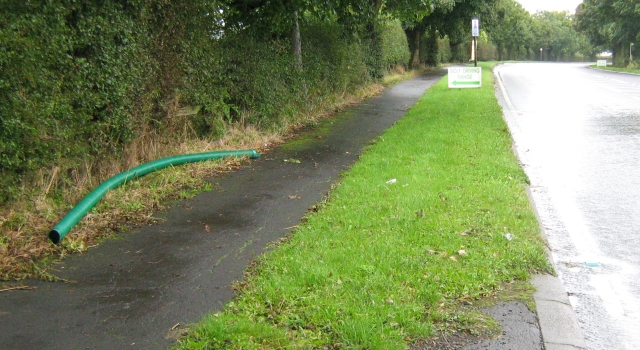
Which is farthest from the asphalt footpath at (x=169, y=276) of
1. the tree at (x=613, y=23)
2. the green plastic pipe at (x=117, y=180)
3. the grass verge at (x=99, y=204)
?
the tree at (x=613, y=23)

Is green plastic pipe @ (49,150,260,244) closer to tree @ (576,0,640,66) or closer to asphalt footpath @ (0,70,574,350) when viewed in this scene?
asphalt footpath @ (0,70,574,350)

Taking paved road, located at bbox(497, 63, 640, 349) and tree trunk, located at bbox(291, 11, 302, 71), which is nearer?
paved road, located at bbox(497, 63, 640, 349)

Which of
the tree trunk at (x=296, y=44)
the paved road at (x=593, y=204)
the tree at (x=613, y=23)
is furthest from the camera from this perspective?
the tree at (x=613, y=23)

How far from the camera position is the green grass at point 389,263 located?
3.99 meters

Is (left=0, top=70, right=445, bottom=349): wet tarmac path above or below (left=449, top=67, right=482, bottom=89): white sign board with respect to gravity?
below

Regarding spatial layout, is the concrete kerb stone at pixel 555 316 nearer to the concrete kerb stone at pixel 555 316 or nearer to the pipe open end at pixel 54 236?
the concrete kerb stone at pixel 555 316

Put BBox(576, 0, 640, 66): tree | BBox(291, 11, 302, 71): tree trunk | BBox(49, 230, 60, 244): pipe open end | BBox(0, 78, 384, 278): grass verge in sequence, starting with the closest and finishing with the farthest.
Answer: BBox(0, 78, 384, 278): grass verge, BBox(49, 230, 60, 244): pipe open end, BBox(291, 11, 302, 71): tree trunk, BBox(576, 0, 640, 66): tree

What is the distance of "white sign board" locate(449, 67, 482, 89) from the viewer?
21578 mm

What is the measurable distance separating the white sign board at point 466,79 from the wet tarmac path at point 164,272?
45.9 feet

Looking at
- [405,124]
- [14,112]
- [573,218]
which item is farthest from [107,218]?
[405,124]

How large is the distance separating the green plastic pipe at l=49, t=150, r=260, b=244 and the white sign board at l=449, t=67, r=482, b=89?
13469 millimetres

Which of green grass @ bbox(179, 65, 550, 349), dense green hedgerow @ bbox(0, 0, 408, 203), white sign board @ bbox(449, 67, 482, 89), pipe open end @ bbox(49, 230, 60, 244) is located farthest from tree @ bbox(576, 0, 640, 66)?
pipe open end @ bbox(49, 230, 60, 244)

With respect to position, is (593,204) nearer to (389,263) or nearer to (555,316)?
(555,316)

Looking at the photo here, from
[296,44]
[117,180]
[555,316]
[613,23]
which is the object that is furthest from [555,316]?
[613,23]
